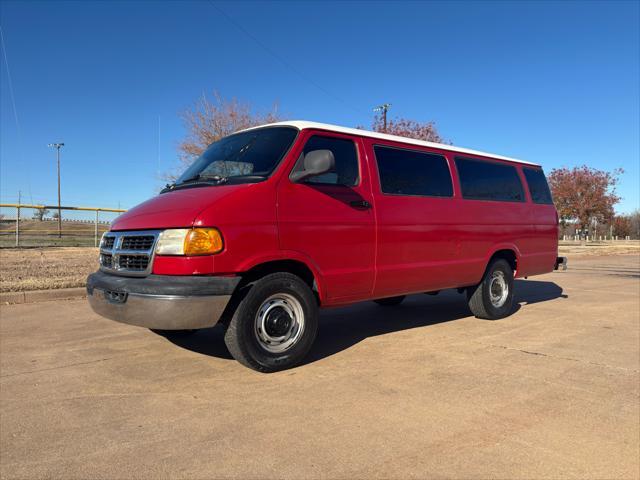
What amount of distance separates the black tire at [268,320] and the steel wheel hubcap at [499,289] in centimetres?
347

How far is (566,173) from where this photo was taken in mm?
45219

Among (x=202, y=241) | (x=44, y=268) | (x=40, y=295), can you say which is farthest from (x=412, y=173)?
(x=44, y=268)

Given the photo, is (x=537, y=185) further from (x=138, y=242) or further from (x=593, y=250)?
(x=593, y=250)

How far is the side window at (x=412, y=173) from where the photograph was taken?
5.14 meters

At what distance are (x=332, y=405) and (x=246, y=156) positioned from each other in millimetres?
2489

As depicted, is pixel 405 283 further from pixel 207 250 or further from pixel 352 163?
pixel 207 250

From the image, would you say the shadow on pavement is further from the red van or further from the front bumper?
the front bumper

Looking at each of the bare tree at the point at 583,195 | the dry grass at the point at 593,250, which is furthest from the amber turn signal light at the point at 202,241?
the bare tree at the point at 583,195

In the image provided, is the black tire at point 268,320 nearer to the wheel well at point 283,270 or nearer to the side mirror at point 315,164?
the wheel well at point 283,270

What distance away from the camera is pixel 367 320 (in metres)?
6.47

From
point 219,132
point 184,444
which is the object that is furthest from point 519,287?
point 219,132

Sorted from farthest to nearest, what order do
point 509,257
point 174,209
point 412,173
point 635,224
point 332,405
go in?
point 635,224, point 509,257, point 412,173, point 174,209, point 332,405

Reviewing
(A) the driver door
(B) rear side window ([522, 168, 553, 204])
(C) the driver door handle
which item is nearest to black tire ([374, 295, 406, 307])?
(B) rear side window ([522, 168, 553, 204])

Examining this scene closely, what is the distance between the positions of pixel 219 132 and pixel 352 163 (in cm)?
1362
